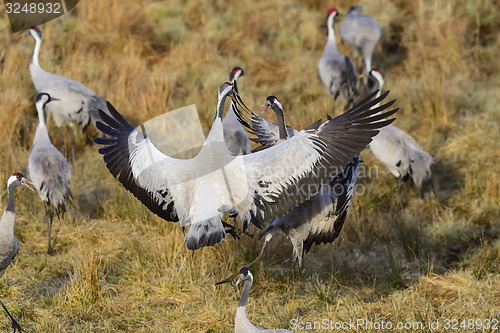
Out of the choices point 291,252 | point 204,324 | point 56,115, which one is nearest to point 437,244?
point 291,252

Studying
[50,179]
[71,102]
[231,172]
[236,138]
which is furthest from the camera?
[71,102]

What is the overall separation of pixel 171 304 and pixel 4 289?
1256mm

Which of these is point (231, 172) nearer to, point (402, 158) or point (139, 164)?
point (139, 164)

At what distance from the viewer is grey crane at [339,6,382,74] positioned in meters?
9.20

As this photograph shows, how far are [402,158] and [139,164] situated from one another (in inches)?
116

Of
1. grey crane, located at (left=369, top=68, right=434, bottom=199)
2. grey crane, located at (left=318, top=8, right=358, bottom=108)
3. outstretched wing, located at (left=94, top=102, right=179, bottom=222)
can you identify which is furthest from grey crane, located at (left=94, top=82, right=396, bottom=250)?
grey crane, located at (left=318, top=8, right=358, bottom=108)

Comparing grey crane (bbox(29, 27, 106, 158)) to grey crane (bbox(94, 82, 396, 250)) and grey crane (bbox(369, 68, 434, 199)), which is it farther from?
grey crane (bbox(369, 68, 434, 199))

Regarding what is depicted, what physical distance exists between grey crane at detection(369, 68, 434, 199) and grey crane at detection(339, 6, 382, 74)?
8.50 ft

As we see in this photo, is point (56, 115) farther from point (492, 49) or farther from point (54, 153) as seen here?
point (492, 49)

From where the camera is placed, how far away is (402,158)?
6715mm

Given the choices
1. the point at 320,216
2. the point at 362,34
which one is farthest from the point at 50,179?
the point at 362,34

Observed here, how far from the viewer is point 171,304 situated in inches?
199

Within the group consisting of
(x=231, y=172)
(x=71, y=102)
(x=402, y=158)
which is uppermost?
(x=231, y=172)

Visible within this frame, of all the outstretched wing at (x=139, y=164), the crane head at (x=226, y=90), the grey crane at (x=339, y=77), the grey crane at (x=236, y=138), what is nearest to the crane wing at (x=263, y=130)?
the grey crane at (x=236, y=138)
